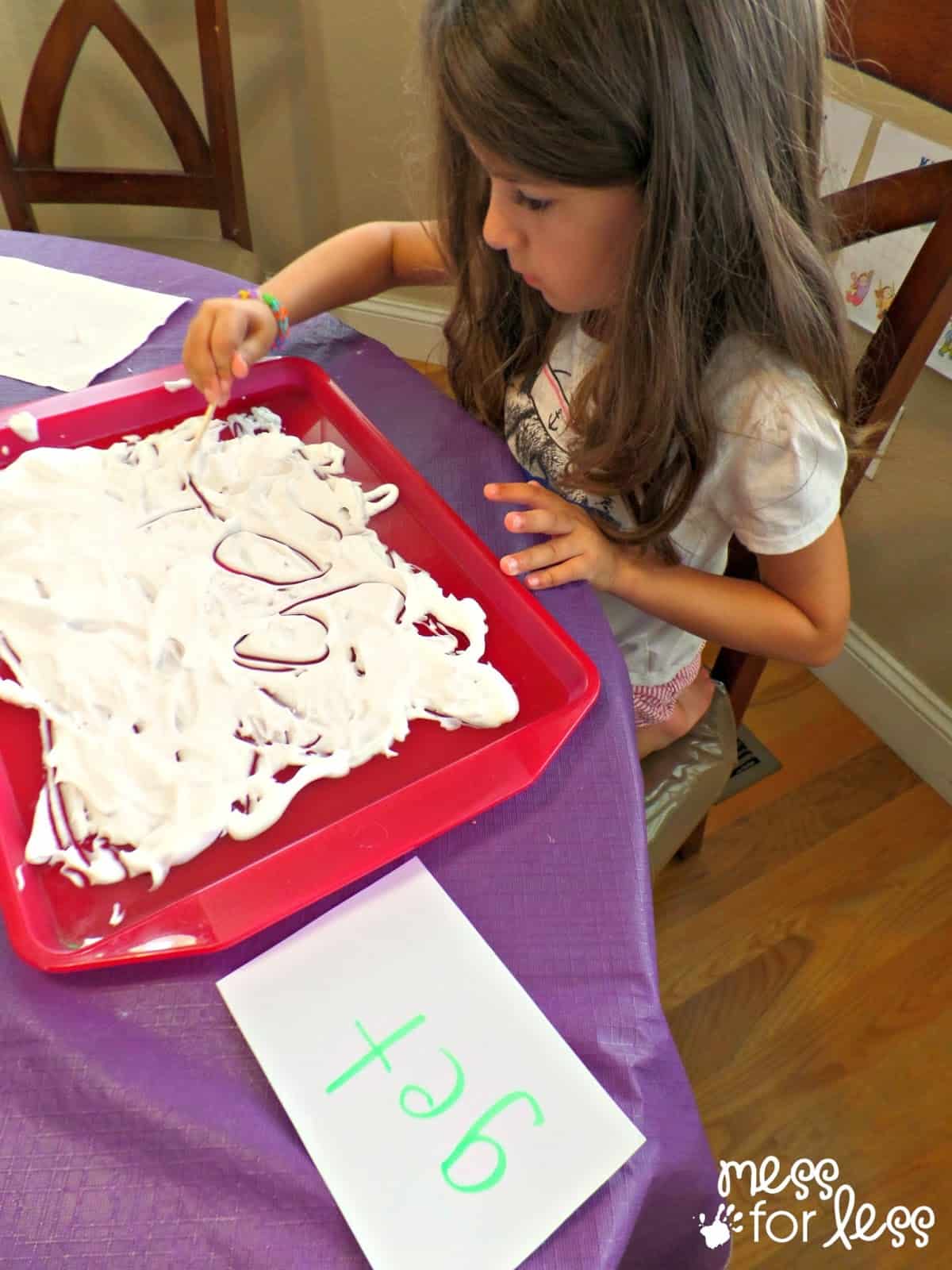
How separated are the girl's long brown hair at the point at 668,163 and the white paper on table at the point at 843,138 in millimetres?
481

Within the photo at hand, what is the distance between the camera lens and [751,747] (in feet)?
4.67

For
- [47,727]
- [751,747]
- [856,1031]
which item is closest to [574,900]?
[47,727]

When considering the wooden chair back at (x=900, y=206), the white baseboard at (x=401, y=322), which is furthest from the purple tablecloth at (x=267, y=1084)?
the white baseboard at (x=401, y=322)

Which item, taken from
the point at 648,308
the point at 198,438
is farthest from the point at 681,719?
the point at 198,438

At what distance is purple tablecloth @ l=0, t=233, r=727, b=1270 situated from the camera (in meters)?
0.40

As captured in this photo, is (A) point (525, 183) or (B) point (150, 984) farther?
(A) point (525, 183)

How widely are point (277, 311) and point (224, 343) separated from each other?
0.27ft

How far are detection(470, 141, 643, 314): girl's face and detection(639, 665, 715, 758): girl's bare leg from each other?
0.39 metres

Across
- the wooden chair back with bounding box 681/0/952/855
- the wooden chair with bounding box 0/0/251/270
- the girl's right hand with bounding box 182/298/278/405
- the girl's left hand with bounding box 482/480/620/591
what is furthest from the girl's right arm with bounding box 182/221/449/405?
the wooden chair with bounding box 0/0/251/270

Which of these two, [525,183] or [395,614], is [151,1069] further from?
[525,183]

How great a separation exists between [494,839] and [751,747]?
99cm

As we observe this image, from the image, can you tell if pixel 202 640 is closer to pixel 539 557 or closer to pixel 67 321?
pixel 539 557

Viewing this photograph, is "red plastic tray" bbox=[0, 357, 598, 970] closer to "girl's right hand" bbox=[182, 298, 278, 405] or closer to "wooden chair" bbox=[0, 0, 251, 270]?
"girl's right hand" bbox=[182, 298, 278, 405]

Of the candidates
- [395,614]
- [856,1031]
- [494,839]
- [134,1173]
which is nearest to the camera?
[134,1173]
